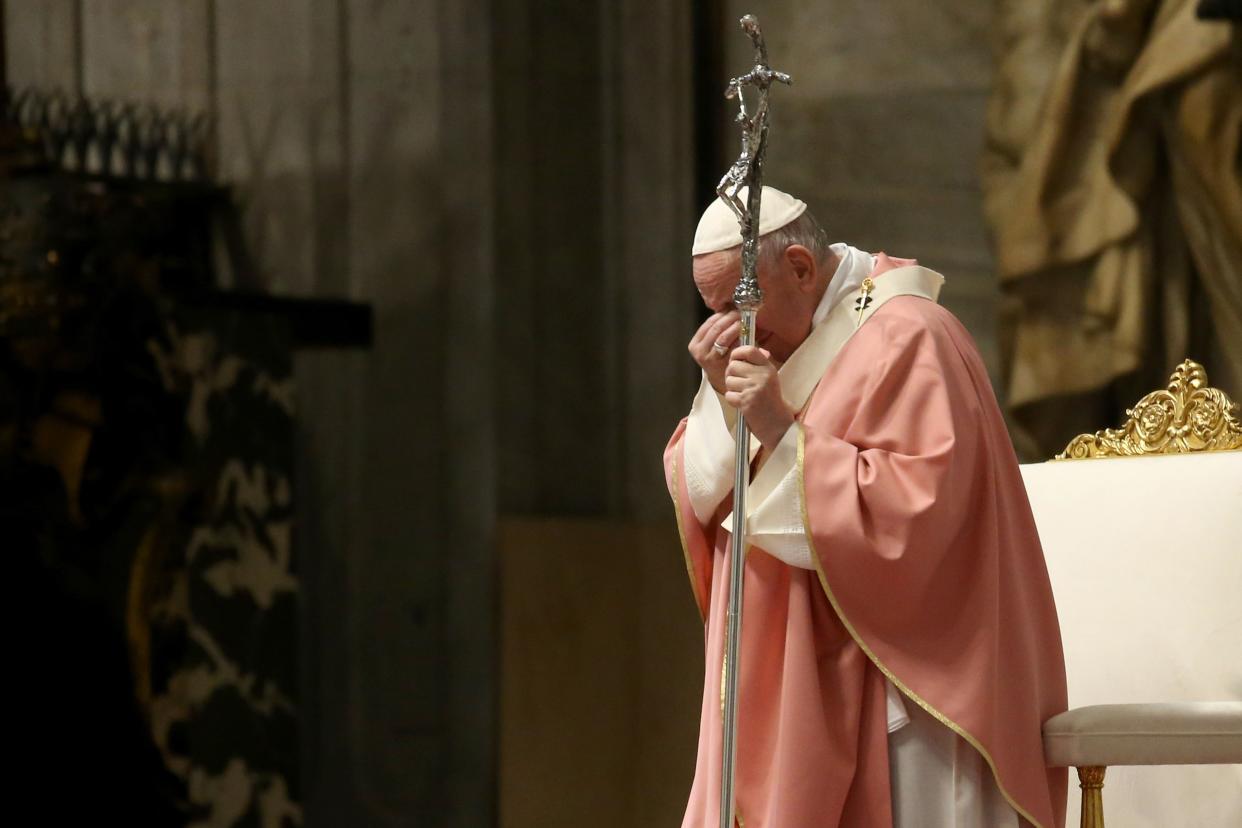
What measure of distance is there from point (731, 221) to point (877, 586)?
0.56 m

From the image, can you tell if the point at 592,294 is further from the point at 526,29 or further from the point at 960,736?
the point at 960,736

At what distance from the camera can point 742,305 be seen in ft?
8.10

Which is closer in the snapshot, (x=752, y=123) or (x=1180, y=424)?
(x=752, y=123)

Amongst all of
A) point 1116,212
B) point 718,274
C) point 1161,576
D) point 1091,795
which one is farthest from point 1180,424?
point 1116,212

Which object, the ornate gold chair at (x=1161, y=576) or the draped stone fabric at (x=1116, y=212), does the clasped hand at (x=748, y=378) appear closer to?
the ornate gold chair at (x=1161, y=576)

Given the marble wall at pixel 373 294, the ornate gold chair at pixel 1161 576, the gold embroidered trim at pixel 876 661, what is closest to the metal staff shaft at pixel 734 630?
the gold embroidered trim at pixel 876 661

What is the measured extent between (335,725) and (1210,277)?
2880 mm

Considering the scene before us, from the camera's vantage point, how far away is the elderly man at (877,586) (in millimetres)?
2512

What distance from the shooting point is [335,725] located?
19.1 ft

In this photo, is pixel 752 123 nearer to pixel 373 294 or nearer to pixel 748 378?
pixel 748 378

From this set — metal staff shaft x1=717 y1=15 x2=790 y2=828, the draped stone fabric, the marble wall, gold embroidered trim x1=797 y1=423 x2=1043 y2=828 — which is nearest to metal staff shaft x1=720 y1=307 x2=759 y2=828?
metal staff shaft x1=717 y1=15 x2=790 y2=828

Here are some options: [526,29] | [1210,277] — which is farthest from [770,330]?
[526,29]

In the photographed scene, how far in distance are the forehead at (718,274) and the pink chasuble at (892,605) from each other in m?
0.19

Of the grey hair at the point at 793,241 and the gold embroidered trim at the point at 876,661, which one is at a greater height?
the grey hair at the point at 793,241
